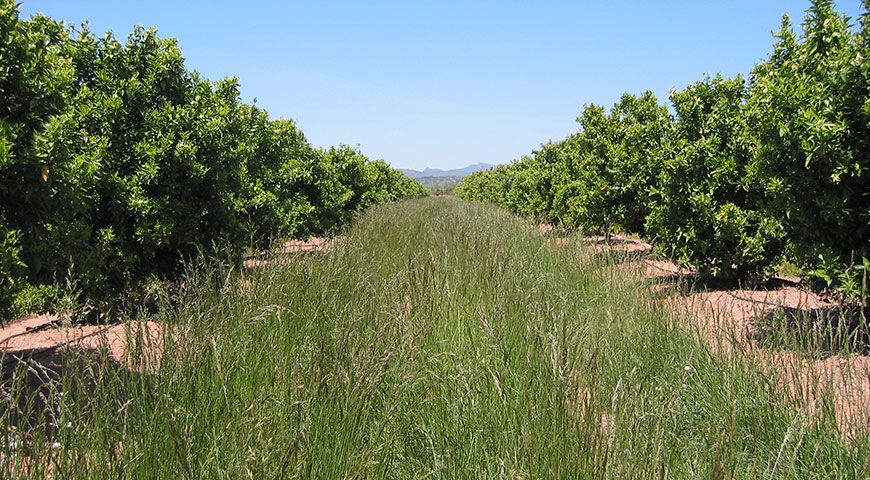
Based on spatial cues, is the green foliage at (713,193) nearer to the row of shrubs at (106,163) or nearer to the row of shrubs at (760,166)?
the row of shrubs at (760,166)

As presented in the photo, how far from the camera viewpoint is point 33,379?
4.82 m

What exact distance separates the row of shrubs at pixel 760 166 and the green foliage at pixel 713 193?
0.06 ft

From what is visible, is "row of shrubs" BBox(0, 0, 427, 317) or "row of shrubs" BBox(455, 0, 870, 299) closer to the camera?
"row of shrubs" BBox(0, 0, 427, 317)

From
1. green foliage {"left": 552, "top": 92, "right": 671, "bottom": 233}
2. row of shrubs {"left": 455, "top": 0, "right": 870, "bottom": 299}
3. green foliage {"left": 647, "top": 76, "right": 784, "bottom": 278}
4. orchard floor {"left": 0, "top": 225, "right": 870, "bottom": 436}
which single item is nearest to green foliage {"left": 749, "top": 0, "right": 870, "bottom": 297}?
row of shrubs {"left": 455, "top": 0, "right": 870, "bottom": 299}

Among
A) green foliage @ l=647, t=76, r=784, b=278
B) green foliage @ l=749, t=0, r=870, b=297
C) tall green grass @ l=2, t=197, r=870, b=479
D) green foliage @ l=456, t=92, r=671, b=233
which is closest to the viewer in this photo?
tall green grass @ l=2, t=197, r=870, b=479

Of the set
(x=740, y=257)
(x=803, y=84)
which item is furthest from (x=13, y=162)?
(x=740, y=257)

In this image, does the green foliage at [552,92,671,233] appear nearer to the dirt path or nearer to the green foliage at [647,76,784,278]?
the green foliage at [647,76,784,278]

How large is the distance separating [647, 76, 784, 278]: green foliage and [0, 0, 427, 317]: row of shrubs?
6002mm

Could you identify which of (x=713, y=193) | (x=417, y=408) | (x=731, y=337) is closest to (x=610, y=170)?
(x=713, y=193)

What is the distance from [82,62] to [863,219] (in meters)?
8.69

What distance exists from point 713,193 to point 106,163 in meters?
8.20

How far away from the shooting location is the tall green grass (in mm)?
1938

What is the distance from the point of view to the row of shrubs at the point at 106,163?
12.6ft

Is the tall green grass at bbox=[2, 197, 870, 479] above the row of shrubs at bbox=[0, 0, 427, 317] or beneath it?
beneath
